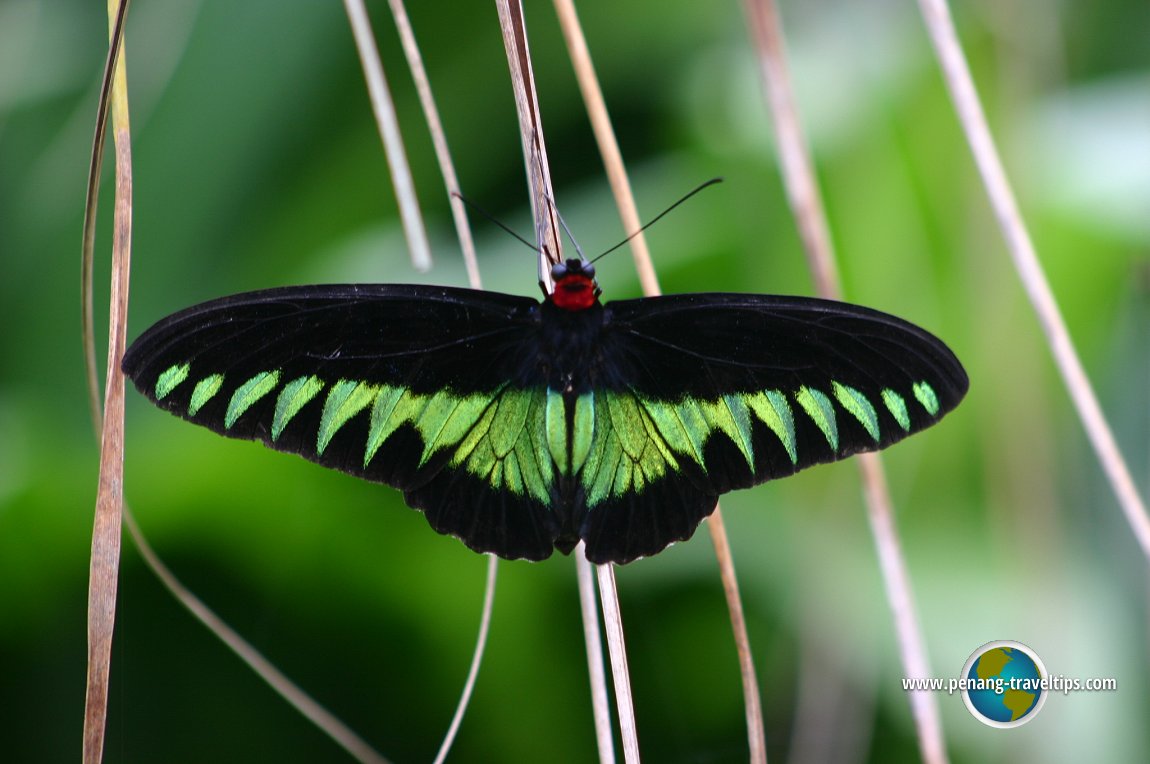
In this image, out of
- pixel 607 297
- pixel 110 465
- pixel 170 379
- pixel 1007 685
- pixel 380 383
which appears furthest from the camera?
pixel 607 297

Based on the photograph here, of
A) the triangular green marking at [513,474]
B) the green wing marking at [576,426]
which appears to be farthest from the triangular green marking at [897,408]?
the triangular green marking at [513,474]

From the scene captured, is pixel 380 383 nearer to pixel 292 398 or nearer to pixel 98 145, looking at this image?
pixel 292 398

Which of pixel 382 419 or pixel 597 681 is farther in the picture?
pixel 382 419

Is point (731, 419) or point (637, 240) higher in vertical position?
point (637, 240)

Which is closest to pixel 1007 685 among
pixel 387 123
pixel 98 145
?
pixel 387 123

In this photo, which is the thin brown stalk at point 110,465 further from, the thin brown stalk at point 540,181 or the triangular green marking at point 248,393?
the thin brown stalk at point 540,181

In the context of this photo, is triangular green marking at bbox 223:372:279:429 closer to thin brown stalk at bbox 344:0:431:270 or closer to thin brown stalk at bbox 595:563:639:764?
thin brown stalk at bbox 344:0:431:270
